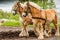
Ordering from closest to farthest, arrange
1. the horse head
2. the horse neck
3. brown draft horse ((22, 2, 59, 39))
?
brown draft horse ((22, 2, 59, 39))
the horse neck
the horse head

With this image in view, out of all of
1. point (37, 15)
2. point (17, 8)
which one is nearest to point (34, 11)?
point (37, 15)

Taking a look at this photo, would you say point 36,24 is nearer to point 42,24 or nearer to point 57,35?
point 42,24

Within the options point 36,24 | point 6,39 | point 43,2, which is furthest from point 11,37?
point 43,2

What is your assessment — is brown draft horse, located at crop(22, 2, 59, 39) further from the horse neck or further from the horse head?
the horse head

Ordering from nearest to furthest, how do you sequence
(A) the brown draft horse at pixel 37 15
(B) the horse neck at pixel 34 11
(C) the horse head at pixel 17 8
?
1. (A) the brown draft horse at pixel 37 15
2. (B) the horse neck at pixel 34 11
3. (C) the horse head at pixel 17 8

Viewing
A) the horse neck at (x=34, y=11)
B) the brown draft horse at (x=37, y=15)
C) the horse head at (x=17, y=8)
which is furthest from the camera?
the horse head at (x=17, y=8)

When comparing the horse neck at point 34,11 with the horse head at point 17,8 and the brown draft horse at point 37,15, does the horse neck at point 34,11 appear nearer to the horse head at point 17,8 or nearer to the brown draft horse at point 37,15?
the brown draft horse at point 37,15

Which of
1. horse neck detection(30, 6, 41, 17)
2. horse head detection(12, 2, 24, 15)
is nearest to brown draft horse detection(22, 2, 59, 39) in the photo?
horse neck detection(30, 6, 41, 17)

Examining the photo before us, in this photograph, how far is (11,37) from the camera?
1074cm

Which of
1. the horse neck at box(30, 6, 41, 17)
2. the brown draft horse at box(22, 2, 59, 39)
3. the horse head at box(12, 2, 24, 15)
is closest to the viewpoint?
the brown draft horse at box(22, 2, 59, 39)

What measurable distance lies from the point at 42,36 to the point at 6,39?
4.31ft

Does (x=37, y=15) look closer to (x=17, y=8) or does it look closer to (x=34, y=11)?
(x=34, y=11)

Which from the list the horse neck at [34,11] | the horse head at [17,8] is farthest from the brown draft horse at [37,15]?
the horse head at [17,8]

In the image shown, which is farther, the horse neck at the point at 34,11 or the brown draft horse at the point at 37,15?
the horse neck at the point at 34,11
